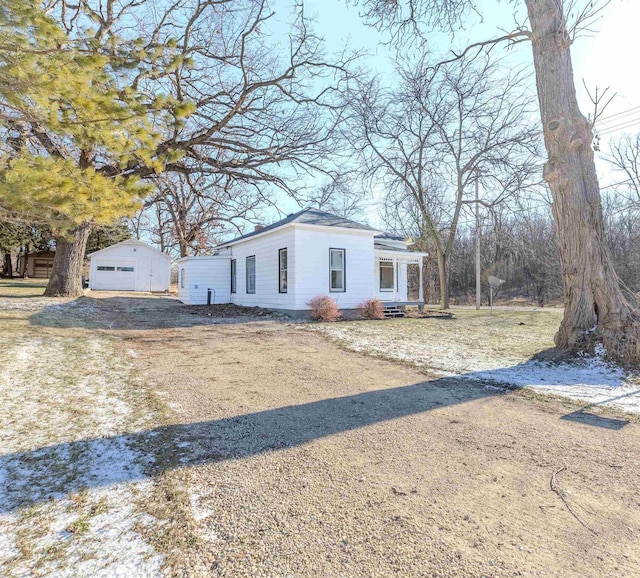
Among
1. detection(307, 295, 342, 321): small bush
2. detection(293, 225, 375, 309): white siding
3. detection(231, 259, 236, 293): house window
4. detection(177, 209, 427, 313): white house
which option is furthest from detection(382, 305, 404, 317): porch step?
detection(231, 259, 236, 293): house window

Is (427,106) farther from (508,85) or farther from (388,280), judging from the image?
(388,280)

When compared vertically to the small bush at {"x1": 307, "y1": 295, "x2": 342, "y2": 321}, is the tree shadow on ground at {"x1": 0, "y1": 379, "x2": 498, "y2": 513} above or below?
below

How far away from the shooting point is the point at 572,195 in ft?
19.4

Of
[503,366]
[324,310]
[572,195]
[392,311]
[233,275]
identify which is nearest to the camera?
[503,366]

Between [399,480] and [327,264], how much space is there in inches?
399

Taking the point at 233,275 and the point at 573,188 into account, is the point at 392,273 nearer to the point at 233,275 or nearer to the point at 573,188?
the point at 233,275

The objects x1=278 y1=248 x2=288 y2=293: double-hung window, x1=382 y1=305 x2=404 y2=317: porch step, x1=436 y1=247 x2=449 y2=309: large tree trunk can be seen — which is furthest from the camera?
x1=436 y1=247 x2=449 y2=309: large tree trunk

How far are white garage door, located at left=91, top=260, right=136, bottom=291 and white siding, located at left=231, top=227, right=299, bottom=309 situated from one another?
50.4 ft

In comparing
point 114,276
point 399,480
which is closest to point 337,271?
point 399,480

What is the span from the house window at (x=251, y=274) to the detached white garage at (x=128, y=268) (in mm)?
16224

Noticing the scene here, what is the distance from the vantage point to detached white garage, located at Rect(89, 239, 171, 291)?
26.7 meters

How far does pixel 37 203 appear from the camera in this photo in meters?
5.09

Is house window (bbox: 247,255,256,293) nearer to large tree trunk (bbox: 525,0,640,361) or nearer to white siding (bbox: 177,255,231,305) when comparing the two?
white siding (bbox: 177,255,231,305)

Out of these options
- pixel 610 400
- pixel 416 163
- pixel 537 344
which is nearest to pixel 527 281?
pixel 416 163
